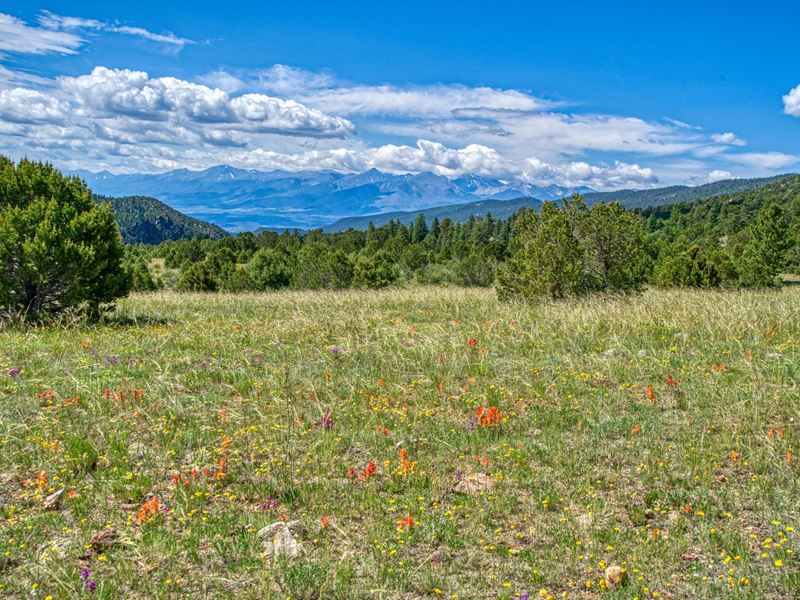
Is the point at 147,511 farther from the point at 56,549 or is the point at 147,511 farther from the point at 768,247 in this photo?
the point at 768,247

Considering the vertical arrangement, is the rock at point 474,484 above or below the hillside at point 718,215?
below

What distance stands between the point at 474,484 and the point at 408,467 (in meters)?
0.68

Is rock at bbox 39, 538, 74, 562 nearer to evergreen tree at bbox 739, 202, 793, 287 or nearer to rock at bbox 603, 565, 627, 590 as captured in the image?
rock at bbox 603, 565, 627, 590

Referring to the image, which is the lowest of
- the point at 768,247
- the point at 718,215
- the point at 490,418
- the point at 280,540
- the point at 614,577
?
the point at 614,577

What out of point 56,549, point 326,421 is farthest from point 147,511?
point 326,421

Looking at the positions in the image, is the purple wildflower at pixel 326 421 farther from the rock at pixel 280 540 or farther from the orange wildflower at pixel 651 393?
the orange wildflower at pixel 651 393

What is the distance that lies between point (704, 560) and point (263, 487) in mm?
3780

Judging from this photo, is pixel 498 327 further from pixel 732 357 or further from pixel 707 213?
pixel 707 213

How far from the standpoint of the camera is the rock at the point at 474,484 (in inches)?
207

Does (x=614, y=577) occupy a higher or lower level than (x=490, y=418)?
lower

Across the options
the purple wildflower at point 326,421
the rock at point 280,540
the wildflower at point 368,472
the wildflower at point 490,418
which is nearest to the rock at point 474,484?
the wildflower at point 368,472

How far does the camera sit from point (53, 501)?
493cm

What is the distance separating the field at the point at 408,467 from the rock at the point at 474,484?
2 centimetres

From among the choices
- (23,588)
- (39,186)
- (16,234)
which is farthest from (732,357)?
(39,186)
